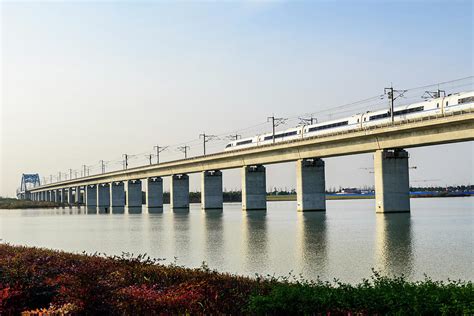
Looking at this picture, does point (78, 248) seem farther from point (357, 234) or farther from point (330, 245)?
point (357, 234)

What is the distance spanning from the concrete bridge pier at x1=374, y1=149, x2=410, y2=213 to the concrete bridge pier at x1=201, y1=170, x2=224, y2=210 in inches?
1756

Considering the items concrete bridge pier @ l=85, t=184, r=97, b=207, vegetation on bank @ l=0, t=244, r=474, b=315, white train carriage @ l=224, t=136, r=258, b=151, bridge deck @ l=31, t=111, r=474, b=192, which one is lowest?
concrete bridge pier @ l=85, t=184, r=97, b=207

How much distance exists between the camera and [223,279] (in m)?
15.0

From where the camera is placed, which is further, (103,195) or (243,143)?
(103,195)

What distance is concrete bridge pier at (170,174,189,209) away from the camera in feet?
389

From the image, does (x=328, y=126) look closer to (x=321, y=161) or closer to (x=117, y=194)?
(x=321, y=161)

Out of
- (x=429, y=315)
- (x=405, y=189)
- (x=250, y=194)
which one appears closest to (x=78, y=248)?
(x=429, y=315)

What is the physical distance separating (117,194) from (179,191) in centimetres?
4425

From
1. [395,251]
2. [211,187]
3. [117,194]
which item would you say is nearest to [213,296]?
[395,251]

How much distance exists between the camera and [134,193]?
144 meters

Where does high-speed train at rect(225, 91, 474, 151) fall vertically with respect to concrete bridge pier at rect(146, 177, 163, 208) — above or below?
above

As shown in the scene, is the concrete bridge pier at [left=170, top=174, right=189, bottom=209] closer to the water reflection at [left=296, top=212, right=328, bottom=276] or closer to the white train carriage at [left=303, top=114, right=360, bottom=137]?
the white train carriage at [left=303, top=114, right=360, bottom=137]

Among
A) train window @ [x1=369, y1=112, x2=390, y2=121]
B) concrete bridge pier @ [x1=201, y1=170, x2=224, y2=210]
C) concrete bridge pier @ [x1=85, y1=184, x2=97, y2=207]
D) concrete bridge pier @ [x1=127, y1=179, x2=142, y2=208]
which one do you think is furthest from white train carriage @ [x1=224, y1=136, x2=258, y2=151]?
concrete bridge pier @ [x1=85, y1=184, x2=97, y2=207]

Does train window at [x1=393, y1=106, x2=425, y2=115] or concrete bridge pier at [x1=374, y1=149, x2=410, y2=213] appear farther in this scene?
concrete bridge pier at [x1=374, y1=149, x2=410, y2=213]
